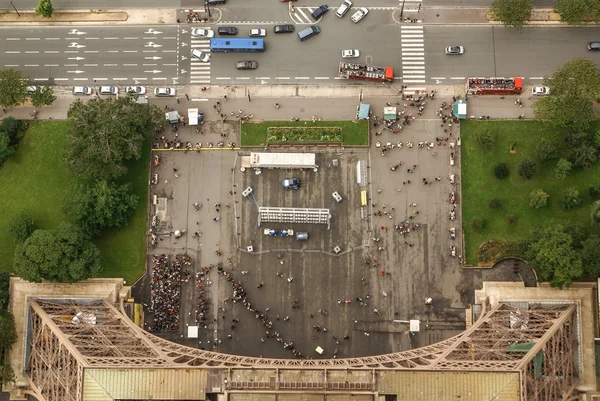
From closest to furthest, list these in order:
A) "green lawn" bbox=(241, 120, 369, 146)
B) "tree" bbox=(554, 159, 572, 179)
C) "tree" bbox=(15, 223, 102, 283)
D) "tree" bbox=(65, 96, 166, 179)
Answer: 1. "tree" bbox=(15, 223, 102, 283)
2. "tree" bbox=(65, 96, 166, 179)
3. "tree" bbox=(554, 159, 572, 179)
4. "green lawn" bbox=(241, 120, 369, 146)

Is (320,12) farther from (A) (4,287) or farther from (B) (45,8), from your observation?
(A) (4,287)

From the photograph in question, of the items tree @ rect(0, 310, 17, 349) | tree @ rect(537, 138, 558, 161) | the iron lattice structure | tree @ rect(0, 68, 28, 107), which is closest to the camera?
the iron lattice structure

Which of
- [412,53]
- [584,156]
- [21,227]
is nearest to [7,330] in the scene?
[21,227]

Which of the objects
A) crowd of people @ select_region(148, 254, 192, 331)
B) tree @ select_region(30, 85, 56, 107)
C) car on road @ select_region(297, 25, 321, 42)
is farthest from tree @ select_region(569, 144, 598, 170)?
tree @ select_region(30, 85, 56, 107)

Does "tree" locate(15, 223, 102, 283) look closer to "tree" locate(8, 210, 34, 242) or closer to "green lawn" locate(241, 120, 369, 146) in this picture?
"tree" locate(8, 210, 34, 242)

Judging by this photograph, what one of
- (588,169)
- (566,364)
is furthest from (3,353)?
(588,169)

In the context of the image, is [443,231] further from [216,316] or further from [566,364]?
[216,316]
